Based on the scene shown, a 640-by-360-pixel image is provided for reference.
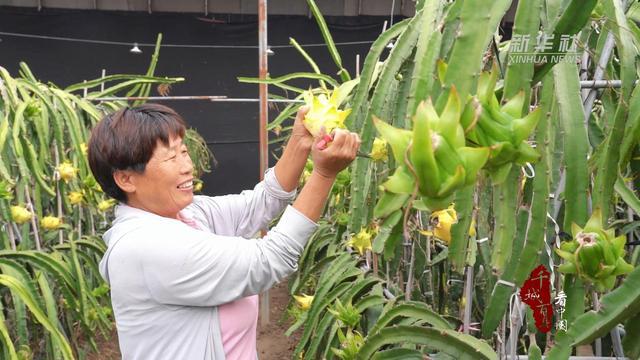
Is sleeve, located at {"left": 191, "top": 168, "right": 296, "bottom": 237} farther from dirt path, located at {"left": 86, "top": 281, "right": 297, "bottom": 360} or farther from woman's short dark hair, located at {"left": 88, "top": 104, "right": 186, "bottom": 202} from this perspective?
dirt path, located at {"left": 86, "top": 281, "right": 297, "bottom": 360}

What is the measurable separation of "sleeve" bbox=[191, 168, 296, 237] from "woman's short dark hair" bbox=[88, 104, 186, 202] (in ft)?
0.63

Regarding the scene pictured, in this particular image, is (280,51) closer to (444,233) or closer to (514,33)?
(444,233)

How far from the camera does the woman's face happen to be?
97cm

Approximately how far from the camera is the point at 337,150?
80 cm

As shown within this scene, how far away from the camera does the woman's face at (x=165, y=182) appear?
97cm

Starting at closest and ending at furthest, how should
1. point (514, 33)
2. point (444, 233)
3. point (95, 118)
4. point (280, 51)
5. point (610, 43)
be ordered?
point (514, 33) < point (610, 43) < point (444, 233) < point (95, 118) < point (280, 51)

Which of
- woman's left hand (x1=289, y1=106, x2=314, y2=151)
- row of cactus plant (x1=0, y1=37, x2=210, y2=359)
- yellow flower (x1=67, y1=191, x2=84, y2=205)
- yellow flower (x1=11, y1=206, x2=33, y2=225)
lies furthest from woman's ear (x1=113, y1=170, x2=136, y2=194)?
yellow flower (x1=67, y1=191, x2=84, y2=205)

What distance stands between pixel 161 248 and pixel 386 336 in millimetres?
419

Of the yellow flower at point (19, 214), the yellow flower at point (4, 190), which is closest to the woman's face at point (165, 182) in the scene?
the yellow flower at point (4, 190)

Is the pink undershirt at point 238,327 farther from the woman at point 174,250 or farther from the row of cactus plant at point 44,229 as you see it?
the row of cactus plant at point 44,229

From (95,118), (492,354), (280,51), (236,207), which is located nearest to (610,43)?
(492,354)

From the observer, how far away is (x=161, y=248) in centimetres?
91

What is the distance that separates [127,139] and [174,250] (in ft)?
0.64

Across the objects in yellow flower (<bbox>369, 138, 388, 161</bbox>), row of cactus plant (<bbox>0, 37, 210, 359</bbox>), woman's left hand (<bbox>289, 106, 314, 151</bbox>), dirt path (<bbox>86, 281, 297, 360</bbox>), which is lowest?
dirt path (<bbox>86, 281, 297, 360</bbox>)
